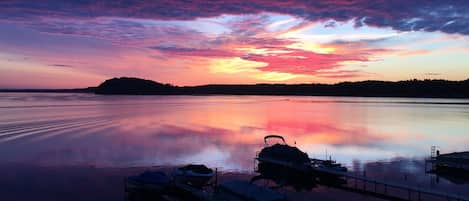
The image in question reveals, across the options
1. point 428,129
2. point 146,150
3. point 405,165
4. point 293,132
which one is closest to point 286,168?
point 405,165

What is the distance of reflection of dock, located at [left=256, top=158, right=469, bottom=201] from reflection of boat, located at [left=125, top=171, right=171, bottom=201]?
9.23 meters

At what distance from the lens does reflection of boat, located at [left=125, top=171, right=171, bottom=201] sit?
1873 centimetres

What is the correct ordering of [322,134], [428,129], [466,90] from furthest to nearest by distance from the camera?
[466,90], [428,129], [322,134]

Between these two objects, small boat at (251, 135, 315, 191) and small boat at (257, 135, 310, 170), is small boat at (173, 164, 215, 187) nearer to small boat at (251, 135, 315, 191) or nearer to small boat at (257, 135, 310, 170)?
small boat at (251, 135, 315, 191)

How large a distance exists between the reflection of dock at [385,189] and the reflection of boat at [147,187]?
30.3 ft

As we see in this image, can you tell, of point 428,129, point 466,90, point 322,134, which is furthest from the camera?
point 466,90

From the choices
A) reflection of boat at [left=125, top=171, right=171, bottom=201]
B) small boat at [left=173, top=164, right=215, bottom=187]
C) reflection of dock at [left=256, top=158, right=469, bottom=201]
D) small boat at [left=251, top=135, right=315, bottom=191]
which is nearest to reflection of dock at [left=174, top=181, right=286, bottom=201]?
small boat at [left=173, top=164, right=215, bottom=187]

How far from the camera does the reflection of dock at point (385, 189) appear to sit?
18203mm

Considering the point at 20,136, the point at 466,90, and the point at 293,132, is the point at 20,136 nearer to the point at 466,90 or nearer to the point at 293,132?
the point at 293,132

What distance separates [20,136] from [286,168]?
83.2 feet

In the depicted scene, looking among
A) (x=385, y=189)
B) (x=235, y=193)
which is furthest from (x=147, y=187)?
(x=385, y=189)

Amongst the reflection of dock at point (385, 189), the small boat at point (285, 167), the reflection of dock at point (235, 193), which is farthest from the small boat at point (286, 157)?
the reflection of dock at point (235, 193)

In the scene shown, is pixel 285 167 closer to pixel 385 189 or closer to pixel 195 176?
pixel 385 189

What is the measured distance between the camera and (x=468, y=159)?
2478cm
